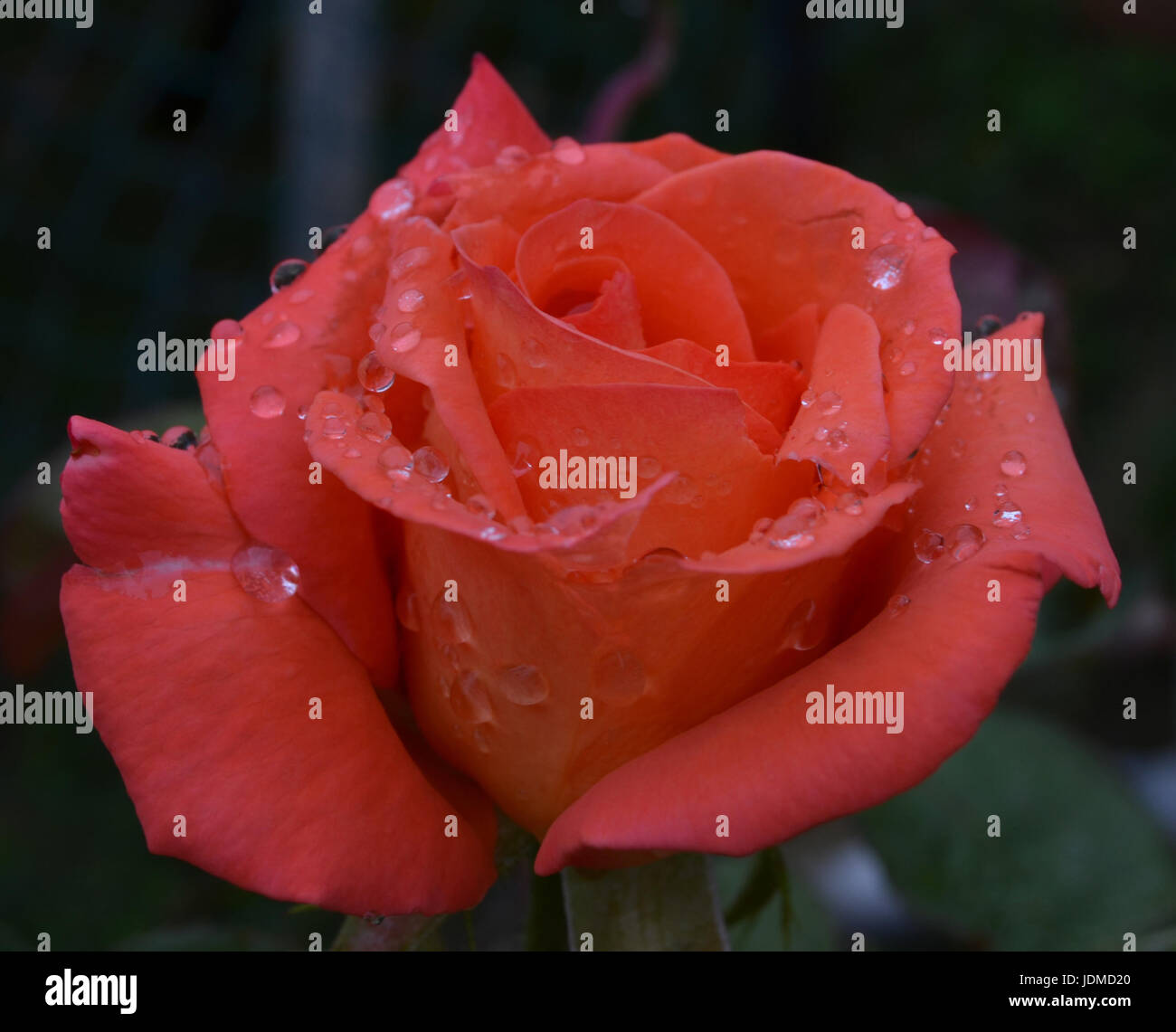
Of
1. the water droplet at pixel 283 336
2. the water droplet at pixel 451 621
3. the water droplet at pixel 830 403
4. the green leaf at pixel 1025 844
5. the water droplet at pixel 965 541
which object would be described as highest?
the water droplet at pixel 283 336

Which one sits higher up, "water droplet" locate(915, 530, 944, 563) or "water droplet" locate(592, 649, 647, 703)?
"water droplet" locate(915, 530, 944, 563)

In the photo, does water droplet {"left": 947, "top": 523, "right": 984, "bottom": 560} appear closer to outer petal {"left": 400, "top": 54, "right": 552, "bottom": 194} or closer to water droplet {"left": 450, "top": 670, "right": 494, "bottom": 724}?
water droplet {"left": 450, "top": 670, "right": 494, "bottom": 724}

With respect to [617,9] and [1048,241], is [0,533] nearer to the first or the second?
[617,9]

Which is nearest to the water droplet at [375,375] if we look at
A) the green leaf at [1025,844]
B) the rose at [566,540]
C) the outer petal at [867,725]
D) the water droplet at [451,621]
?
the rose at [566,540]

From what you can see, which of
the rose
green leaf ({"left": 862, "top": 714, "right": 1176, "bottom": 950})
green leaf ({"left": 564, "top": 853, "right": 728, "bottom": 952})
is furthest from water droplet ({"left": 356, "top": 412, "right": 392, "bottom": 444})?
green leaf ({"left": 862, "top": 714, "right": 1176, "bottom": 950})

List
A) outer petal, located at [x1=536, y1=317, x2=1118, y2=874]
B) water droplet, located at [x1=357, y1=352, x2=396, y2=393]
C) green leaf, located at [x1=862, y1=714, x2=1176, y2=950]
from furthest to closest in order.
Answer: green leaf, located at [x1=862, y1=714, x2=1176, y2=950] → water droplet, located at [x1=357, y1=352, x2=396, y2=393] → outer petal, located at [x1=536, y1=317, x2=1118, y2=874]

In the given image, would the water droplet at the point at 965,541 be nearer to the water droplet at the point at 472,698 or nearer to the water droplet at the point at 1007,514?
the water droplet at the point at 1007,514

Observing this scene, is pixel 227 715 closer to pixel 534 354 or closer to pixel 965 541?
pixel 534 354

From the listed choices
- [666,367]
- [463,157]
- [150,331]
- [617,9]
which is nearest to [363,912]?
[666,367]
